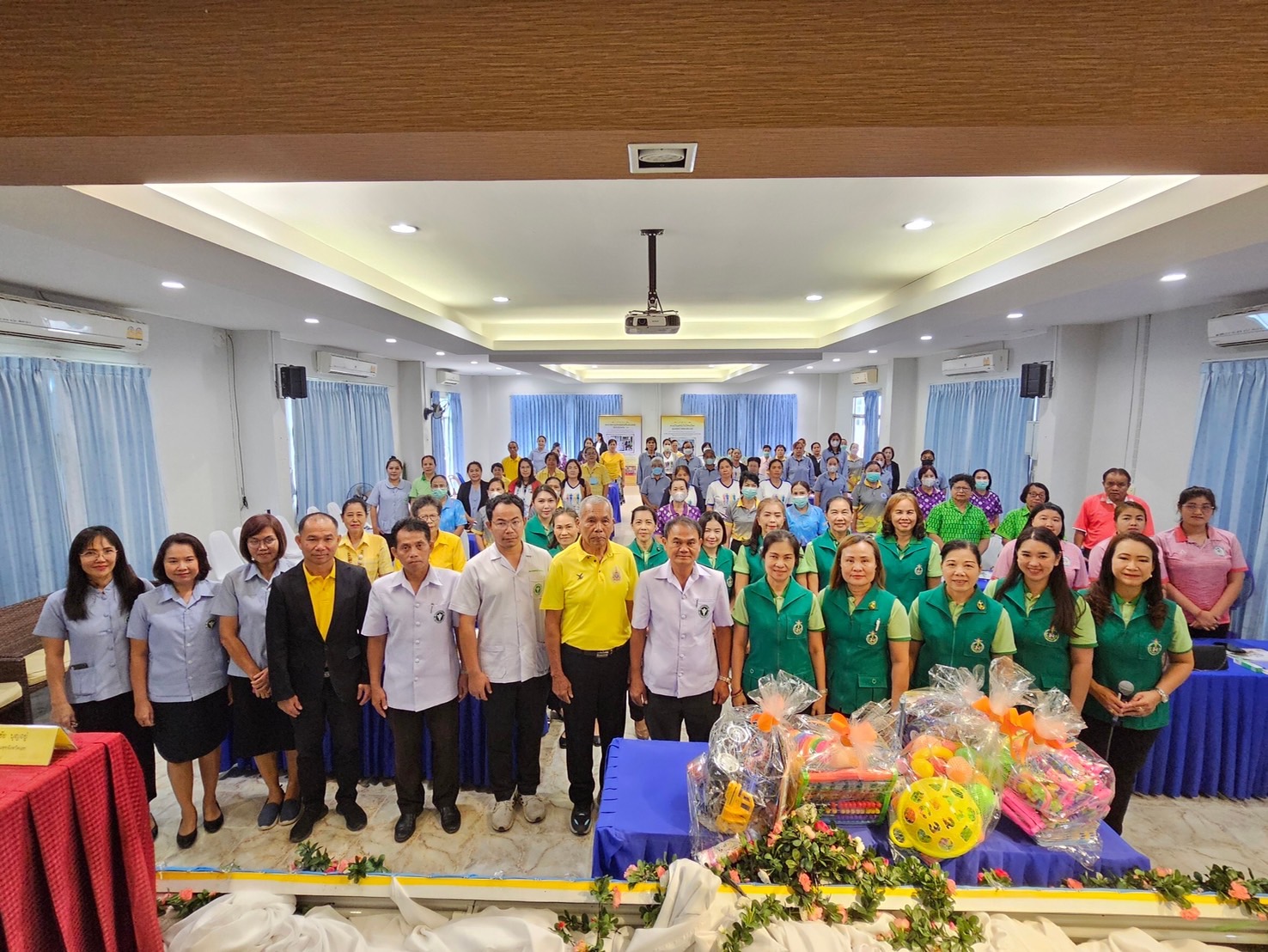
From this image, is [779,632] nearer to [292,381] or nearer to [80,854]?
[80,854]

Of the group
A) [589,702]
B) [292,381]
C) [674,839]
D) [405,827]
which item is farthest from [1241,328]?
[292,381]

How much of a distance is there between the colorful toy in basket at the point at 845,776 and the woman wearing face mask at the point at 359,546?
9.86ft

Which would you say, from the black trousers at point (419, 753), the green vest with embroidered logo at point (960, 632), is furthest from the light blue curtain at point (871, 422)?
the black trousers at point (419, 753)

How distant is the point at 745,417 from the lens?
15.2 metres

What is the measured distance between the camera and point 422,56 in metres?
1.05

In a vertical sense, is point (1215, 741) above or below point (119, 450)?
below

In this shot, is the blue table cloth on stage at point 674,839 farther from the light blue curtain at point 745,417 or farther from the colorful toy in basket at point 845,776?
the light blue curtain at point 745,417

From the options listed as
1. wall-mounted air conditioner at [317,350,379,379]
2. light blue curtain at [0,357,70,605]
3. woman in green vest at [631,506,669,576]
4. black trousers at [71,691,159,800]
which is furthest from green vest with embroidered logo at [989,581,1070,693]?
wall-mounted air conditioner at [317,350,379,379]

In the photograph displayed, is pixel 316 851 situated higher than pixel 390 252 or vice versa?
pixel 390 252

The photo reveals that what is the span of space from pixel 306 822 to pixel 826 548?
3.12 m

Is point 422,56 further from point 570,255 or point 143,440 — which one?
point 143,440

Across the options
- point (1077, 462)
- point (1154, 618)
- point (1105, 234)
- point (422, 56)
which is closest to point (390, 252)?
point (422, 56)

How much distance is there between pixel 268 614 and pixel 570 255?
310 centimetres

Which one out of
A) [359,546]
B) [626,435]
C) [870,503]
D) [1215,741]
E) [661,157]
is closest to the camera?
[661,157]
